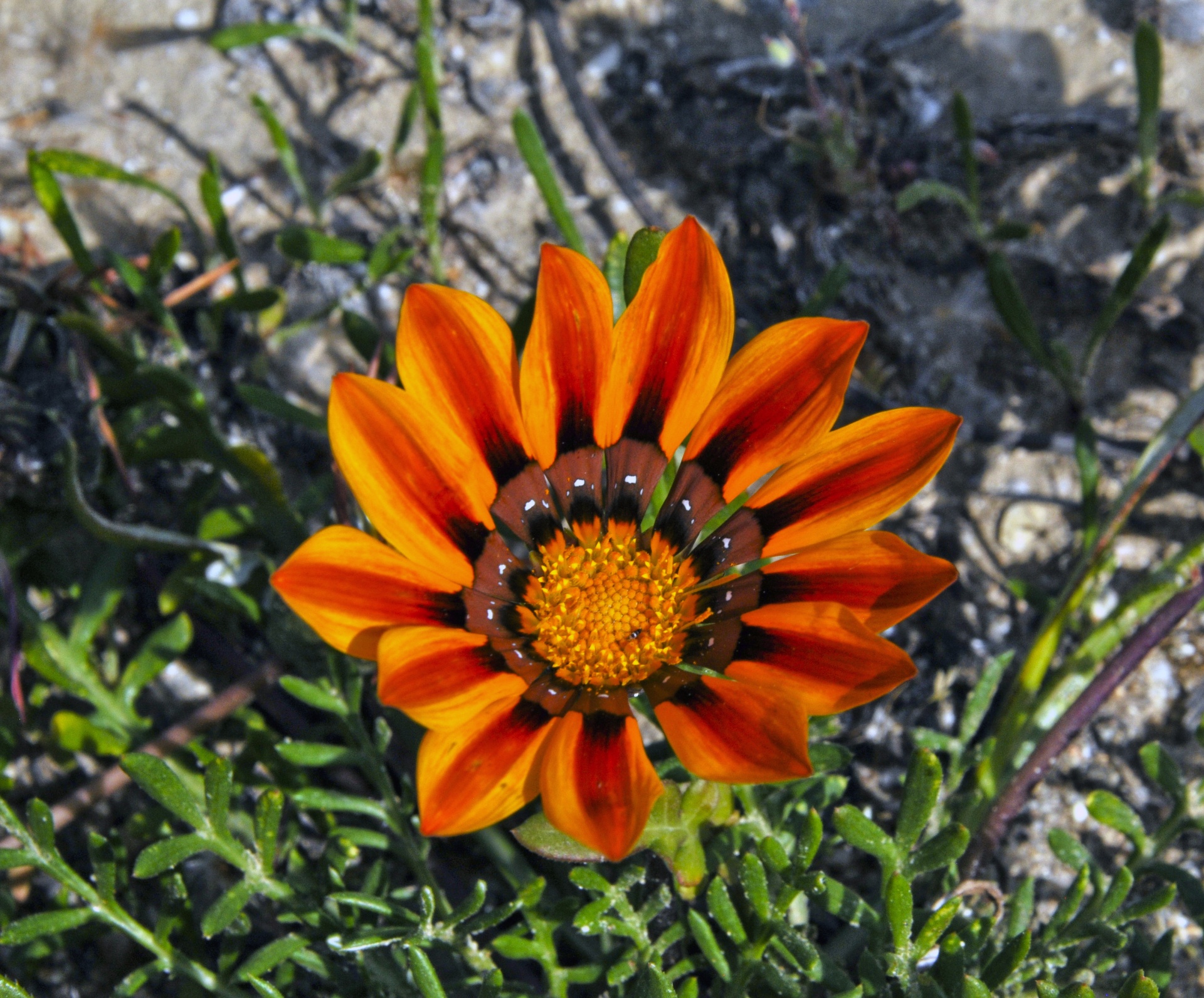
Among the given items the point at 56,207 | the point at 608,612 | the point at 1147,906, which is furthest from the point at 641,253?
the point at 56,207

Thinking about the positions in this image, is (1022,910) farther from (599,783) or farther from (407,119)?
(407,119)

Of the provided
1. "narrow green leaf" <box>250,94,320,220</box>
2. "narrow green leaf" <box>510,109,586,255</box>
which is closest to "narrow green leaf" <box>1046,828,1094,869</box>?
"narrow green leaf" <box>510,109,586,255</box>

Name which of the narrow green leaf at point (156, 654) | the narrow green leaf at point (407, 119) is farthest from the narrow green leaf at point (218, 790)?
the narrow green leaf at point (407, 119)

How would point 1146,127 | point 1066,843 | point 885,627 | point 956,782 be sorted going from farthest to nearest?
1. point 1146,127
2. point 956,782
3. point 1066,843
4. point 885,627

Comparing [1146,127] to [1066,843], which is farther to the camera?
[1146,127]

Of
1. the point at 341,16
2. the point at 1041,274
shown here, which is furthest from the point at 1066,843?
the point at 341,16

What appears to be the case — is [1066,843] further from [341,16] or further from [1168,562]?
[341,16]
